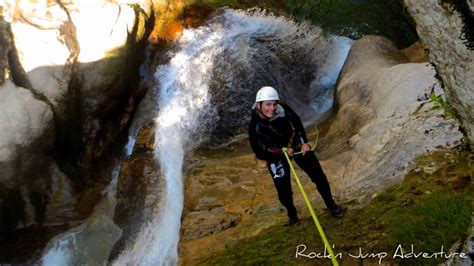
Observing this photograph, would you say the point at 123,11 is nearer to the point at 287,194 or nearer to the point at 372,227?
the point at 287,194

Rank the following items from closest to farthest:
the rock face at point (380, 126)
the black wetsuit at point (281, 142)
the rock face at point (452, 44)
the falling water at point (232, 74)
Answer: the rock face at point (452, 44)
the black wetsuit at point (281, 142)
the rock face at point (380, 126)
the falling water at point (232, 74)

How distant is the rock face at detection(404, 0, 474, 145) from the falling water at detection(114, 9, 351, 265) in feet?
23.2

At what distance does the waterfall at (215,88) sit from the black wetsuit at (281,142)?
12.1ft

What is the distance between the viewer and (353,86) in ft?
34.7

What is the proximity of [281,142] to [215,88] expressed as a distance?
21.6 feet

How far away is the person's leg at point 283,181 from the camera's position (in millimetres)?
5867

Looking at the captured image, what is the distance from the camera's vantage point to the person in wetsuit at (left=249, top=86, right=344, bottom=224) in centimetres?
552

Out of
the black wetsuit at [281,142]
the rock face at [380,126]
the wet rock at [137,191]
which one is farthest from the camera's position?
the wet rock at [137,191]

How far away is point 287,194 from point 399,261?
6.21 ft

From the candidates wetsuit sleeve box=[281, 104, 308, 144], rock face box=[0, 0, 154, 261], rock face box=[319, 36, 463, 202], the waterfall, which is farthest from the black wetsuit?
rock face box=[0, 0, 154, 261]

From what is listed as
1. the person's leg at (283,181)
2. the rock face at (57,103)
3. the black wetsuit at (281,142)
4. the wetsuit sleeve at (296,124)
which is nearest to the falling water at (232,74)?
the rock face at (57,103)

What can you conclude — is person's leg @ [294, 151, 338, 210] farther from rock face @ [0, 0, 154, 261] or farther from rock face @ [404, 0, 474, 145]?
rock face @ [0, 0, 154, 261]

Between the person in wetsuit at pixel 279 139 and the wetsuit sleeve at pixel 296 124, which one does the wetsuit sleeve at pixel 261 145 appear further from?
the wetsuit sleeve at pixel 296 124

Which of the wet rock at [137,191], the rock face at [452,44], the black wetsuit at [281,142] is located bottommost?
the wet rock at [137,191]
